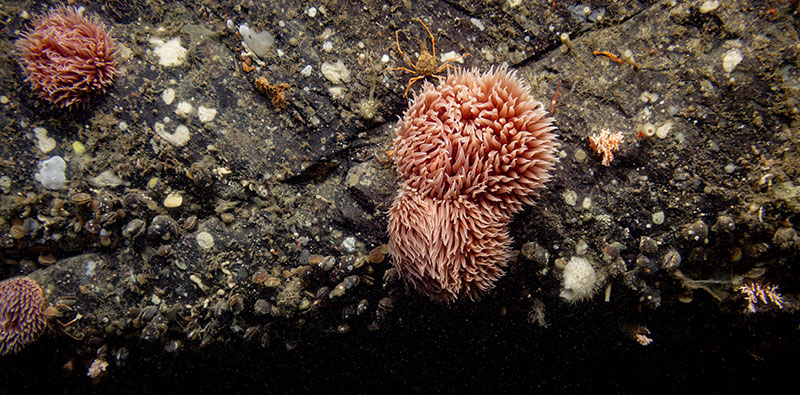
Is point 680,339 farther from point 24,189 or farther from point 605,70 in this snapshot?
point 24,189

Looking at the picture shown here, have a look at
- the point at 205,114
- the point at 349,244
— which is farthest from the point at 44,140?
the point at 349,244

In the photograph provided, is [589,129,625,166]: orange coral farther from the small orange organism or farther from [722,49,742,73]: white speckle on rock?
the small orange organism

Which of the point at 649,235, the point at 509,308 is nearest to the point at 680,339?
the point at 649,235

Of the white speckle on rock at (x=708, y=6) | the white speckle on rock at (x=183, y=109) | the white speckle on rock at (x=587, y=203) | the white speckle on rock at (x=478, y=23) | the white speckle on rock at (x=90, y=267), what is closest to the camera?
the white speckle on rock at (x=708, y=6)

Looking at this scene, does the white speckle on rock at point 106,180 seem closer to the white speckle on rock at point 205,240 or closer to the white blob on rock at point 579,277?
the white speckle on rock at point 205,240

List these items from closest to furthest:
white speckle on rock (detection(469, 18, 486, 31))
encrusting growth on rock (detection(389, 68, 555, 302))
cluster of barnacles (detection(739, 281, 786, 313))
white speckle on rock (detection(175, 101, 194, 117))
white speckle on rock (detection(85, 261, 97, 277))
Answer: encrusting growth on rock (detection(389, 68, 555, 302)) → cluster of barnacles (detection(739, 281, 786, 313)) → white speckle on rock (detection(175, 101, 194, 117)) → white speckle on rock (detection(469, 18, 486, 31)) → white speckle on rock (detection(85, 261, 97, 277))

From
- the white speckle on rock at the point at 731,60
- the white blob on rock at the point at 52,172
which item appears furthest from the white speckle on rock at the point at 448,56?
the white blob on rock at the point at 52,172

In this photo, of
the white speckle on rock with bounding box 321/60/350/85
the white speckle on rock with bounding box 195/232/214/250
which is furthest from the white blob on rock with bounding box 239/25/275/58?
the white speckle on rock with bounding box 195/232/214/250
